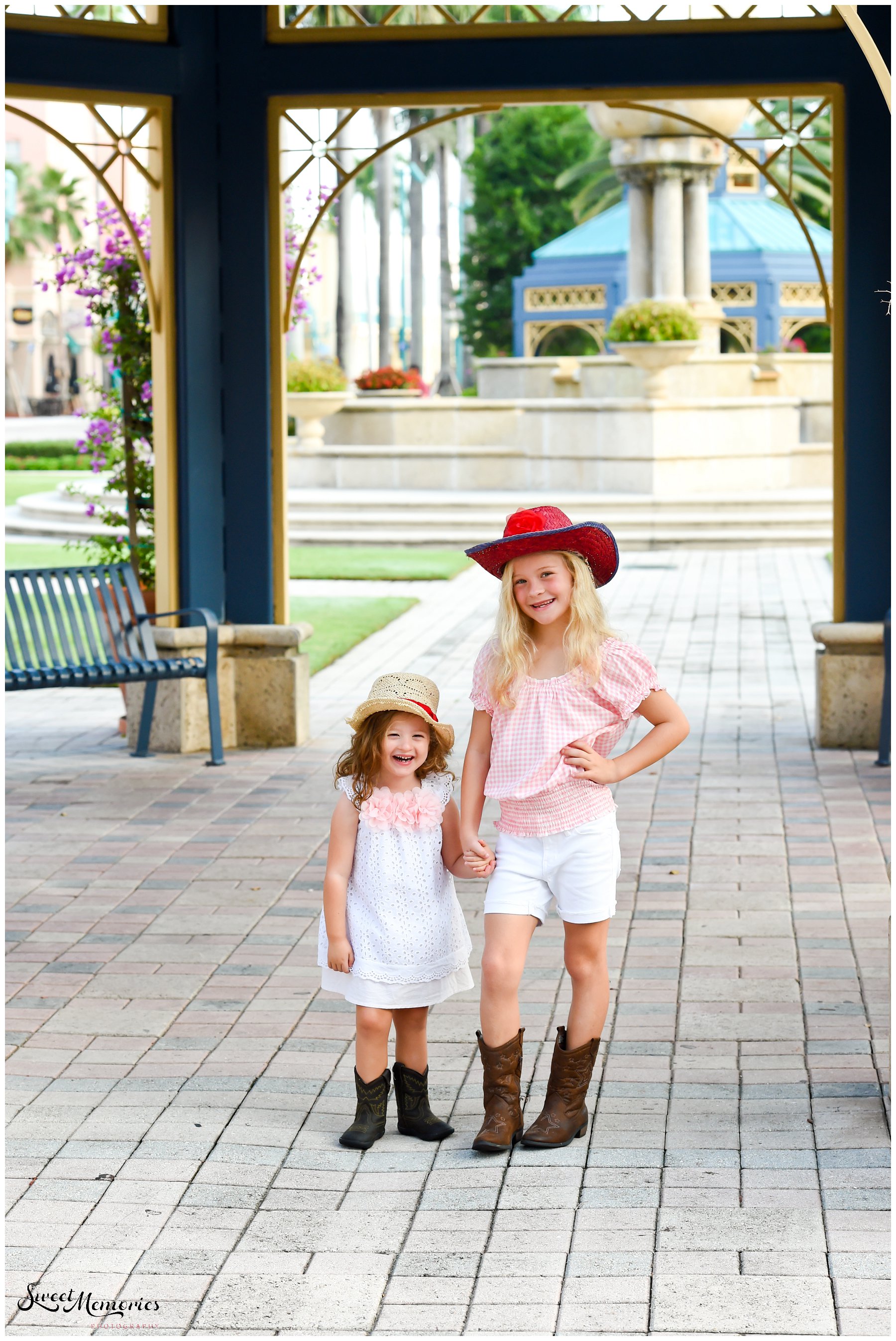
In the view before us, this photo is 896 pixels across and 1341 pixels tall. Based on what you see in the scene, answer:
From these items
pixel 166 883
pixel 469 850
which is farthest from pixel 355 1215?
pixel 166 883

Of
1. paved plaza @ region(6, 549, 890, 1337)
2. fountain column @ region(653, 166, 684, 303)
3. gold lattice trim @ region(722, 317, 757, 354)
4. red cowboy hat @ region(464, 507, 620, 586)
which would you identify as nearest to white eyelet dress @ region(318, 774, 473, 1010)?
paved plaza @ region(6, 549, 890, 1337)

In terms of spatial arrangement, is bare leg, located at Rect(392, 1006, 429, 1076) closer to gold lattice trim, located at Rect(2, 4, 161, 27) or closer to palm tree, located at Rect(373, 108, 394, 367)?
gold lattice trim, located at Rect(2, 4, 161, 27)

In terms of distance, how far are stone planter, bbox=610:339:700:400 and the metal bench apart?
49.3 feet

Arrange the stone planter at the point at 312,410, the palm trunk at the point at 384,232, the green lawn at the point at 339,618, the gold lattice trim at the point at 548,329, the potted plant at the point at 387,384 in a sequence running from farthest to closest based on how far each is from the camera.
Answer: the palm trunk at the point at 384,232 → the gold lattice trim at the point at 548,329 → the potted plant at the point at 387,384 → the stone planter at the point at 312,410 → the green lawn at the point at 339,618

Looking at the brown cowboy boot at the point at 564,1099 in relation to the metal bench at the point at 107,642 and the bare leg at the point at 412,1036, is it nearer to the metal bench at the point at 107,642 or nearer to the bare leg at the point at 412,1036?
the bare leg at the point at 412,1036

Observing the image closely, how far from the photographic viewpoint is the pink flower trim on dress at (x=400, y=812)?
3.79 metres

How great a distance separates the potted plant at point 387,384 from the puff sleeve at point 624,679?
2295 centimetres

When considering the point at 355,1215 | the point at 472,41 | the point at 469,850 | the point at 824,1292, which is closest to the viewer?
the point at 824,1292

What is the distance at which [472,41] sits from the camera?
7801 millimetres

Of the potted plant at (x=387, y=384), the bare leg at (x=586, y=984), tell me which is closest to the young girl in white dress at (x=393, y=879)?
the bare leg at (x=586, y=984)

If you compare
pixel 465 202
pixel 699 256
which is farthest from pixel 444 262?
pixel 699 256

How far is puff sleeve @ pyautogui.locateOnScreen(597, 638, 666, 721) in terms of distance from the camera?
149 inches

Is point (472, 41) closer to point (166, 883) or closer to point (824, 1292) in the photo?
point (166, 883)

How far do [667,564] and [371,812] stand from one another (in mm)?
13721
